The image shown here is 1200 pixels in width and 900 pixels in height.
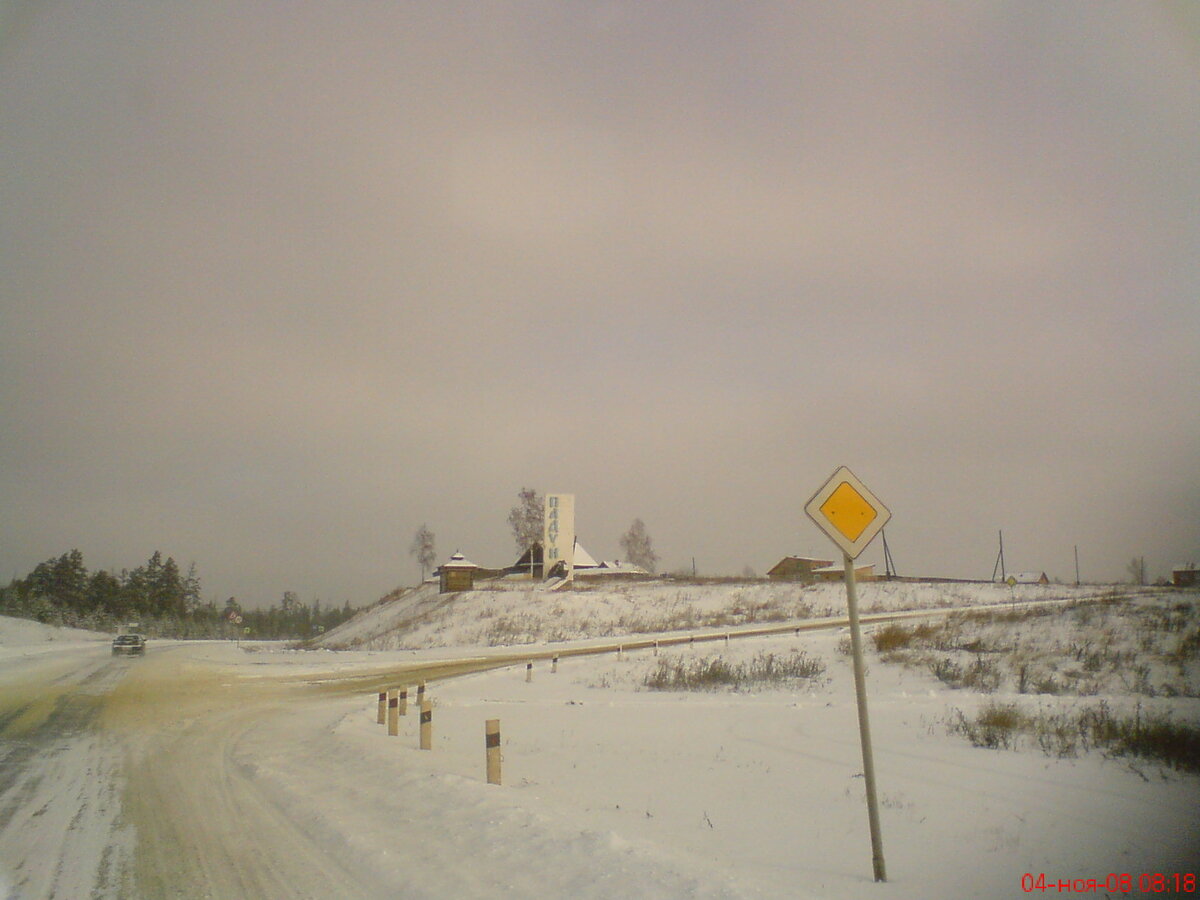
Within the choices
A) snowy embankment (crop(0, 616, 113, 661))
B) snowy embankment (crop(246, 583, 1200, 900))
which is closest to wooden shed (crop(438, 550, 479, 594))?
snowy embankment (crop(0, 616, 113, 661))

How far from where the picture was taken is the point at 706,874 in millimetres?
6449

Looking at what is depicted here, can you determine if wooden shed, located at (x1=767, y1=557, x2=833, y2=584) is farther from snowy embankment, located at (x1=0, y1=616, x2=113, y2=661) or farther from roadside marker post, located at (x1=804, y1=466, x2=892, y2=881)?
roadside marker post, located at (x1=804, y1=466, x2=892, y2=881)

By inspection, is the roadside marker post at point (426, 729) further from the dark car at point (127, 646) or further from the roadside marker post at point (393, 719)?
the dark car at point (127, 646)

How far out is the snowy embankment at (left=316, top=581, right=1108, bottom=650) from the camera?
2053 inches

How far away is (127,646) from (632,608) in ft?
118

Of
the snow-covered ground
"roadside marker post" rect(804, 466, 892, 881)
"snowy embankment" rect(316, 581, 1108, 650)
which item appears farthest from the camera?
"snowy embankment" rect(316, 581, 1108, 650)

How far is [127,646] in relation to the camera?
5294 centimetres

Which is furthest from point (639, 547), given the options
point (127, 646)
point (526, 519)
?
point (127, 646)

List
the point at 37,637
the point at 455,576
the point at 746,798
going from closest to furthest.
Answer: the point at 746,798
the point at 37,637
the point at 455,576

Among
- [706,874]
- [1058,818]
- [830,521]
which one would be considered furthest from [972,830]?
[830,521]
